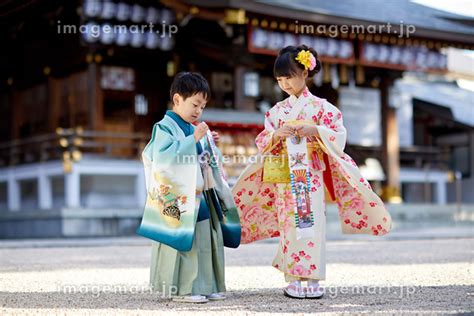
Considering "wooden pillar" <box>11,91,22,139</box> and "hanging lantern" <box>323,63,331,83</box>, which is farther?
"wooden pillar" <box>11,91,22,139</box>

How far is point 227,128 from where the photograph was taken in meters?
17.5

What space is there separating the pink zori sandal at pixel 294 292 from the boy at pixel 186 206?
0.43 metres

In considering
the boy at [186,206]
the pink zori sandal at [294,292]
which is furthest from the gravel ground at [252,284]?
the boy at [186,206]

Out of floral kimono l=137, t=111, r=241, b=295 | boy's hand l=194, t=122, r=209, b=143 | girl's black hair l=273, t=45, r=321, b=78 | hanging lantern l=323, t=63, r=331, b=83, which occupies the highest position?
hanging lantern l=323, t=63, r=331, b=83

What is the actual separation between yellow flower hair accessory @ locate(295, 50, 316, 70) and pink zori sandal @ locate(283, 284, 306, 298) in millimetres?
1495

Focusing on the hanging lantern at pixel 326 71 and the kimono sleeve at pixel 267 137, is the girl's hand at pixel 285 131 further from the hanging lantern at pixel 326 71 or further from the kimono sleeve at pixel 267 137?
the hanging lantern at pixel 326 71

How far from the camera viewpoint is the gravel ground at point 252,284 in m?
4.74

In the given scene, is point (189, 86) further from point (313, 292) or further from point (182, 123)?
point (313, 292)

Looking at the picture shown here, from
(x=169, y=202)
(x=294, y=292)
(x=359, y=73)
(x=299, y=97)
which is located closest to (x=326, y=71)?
(x=359, y=73)

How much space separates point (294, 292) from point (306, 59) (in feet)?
5.17

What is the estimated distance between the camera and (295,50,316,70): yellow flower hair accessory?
18.5 feet

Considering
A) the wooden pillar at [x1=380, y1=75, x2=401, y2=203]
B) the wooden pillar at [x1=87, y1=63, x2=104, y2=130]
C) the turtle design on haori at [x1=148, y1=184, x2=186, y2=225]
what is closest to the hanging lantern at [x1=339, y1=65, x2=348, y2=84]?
the wooden pillar at [x1=380, y1=75, x2=401, y2=203]

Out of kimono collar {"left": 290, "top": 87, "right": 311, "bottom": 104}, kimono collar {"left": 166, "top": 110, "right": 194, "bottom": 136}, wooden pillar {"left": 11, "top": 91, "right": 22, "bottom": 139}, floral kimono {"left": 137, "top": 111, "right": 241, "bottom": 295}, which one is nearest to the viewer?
floral kimono {"left": 137, "top": 111, "right": 241, "bottom": 295}

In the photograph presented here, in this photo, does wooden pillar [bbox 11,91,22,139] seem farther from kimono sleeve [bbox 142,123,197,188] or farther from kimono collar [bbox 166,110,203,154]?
kimono sleeve [bbox 142,123,197,188]
